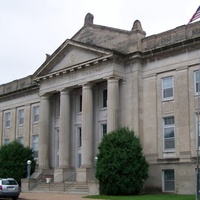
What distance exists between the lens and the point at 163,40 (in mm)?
35062

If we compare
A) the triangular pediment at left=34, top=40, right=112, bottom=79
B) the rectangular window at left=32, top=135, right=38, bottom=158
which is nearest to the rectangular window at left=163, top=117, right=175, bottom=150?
the triangular pediment at left=34, top=40, right=112, bottom=79

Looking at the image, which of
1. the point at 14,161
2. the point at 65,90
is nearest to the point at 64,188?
the point at 14,161

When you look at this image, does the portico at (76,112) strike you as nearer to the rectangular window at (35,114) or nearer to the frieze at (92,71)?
the frieze at (92,71)

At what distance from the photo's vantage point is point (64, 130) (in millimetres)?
39906

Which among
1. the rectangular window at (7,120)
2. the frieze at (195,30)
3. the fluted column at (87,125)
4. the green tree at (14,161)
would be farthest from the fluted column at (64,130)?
the rectangular window at (7,120)

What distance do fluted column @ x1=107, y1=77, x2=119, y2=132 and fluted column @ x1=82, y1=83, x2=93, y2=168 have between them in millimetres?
2382

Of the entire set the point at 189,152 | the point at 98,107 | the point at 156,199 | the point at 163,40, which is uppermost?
the point at 163,40

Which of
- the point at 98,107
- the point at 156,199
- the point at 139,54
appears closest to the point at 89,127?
the point at 98,107

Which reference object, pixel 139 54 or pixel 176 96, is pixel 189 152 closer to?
pixel 176 96

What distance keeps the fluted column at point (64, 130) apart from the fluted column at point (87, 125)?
2.78 meters

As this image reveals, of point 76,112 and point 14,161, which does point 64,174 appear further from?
point 14,161

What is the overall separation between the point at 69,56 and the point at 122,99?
755 centimetres

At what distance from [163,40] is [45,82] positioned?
13807 mm

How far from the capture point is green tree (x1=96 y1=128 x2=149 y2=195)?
3095 centimetres
